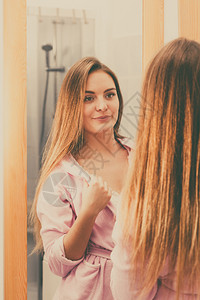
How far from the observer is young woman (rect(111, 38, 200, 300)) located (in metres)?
0.86

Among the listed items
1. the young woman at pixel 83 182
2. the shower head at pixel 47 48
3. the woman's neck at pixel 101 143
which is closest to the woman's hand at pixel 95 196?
the young woman at pixel 83 182

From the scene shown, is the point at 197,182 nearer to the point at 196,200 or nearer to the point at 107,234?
the point at 196,200

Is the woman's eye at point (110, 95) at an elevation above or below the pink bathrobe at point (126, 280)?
above

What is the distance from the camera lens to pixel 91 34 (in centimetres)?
122

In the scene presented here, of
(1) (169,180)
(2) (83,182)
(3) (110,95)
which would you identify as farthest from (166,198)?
(3) (110,95)

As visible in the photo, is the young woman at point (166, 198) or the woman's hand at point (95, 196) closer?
the young woman at point (166, 198)

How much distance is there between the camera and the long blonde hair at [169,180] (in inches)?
33.9

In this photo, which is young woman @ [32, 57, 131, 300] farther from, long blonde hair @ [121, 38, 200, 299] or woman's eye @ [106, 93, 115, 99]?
long blonde hair @ [121, 38, 200, 299]

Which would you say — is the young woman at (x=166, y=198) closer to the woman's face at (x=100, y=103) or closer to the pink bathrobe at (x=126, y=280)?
the pink bathrobe at (x=126, y=280)

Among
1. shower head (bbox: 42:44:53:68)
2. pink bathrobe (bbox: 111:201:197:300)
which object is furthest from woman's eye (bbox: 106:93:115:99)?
pink bathrobe (bbox: 111:201:197:300)

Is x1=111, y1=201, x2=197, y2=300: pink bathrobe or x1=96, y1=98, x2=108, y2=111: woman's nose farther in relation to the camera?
x1=96, y1=98, x2=108, y2=111: woman's nose

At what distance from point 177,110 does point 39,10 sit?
2.18 ft

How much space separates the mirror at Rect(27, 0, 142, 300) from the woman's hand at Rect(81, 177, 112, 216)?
0.20 metres

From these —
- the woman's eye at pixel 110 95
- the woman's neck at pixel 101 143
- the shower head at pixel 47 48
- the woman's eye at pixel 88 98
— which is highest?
the shower head at pixel 47 48
